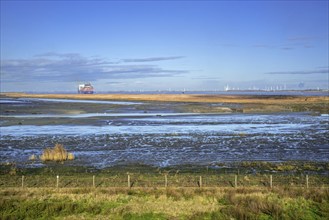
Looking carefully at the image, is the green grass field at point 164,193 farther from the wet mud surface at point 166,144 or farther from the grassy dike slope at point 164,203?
the wet mud surface at point 166,144

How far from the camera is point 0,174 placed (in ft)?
85.6

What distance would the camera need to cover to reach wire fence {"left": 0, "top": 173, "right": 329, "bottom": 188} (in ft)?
76.3

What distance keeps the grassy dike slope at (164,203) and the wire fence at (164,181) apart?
1.35 meters

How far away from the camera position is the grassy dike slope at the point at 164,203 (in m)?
18.1

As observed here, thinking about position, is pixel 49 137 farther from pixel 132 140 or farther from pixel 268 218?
pixel 268 218

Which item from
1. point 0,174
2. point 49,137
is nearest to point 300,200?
point 0,174

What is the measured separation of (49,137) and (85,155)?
12.6 meters

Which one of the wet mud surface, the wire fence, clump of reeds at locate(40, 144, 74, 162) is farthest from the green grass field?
the wet mud surface

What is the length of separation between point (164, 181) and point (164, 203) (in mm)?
4385

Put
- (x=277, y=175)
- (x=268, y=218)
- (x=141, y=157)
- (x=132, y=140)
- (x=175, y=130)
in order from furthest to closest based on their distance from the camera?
(x=175, y=130)
(x=132, y=140)
(x=141, y=157)
(x=277, y=175)
(x=268, y=218)

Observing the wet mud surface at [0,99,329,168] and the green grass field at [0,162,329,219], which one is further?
the wet mud surface at [0,99,329,168]

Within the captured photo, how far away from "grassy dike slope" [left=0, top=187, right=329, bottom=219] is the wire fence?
4.42 ft

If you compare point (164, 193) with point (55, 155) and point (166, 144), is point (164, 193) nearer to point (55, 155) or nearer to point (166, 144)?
point (55, 155)

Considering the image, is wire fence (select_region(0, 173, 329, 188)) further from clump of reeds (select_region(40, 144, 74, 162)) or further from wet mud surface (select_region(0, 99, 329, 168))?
clump of reeds (select_region(40, 144, 74, 162))
